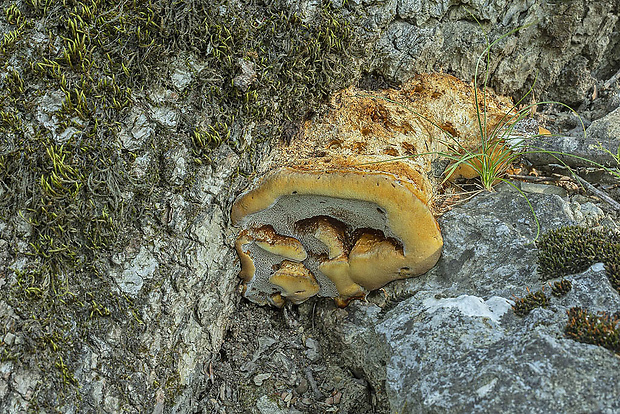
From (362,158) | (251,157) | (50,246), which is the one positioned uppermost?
(362,158)

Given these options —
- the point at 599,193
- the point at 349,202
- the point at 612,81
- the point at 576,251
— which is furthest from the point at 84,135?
the point at 612,81

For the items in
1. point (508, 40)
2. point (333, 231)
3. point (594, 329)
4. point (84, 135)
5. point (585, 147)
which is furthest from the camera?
point (508, 40)

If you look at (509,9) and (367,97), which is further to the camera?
(509,9)

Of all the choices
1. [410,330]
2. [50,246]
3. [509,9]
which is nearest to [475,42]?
[509,9]

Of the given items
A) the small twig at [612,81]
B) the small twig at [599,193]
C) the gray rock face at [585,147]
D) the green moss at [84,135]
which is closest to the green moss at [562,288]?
the small twig at [599,193]

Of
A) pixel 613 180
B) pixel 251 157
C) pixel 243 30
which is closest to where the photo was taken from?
pixel 243 30

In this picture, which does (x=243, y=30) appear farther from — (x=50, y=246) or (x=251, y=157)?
(x=50, y=246)

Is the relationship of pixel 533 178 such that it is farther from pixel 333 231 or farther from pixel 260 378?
pixel 260 378
